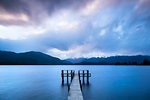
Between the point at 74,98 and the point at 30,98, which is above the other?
the point at 74,98

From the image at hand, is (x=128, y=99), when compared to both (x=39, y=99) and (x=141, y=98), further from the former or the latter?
(x=39, y=99)

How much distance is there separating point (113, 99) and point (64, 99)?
6.91 m

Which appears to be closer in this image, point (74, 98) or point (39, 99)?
point (74, 98)

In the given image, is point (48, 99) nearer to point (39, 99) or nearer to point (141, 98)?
point (39, 99)

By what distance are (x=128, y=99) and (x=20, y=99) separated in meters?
15.1

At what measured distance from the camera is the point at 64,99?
13.6 metres

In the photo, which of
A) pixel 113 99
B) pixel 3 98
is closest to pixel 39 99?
pixel 3 98

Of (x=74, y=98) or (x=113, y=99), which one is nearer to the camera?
(x=74, y=98)

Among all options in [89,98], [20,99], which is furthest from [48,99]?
[89,98]

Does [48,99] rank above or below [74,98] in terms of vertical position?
below

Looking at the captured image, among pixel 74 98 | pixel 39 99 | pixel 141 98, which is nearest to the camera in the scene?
pixel 74 98

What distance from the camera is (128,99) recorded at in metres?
13.5

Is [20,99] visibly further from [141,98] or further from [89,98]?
[141,98]

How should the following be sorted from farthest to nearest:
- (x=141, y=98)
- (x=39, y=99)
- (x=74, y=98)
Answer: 1. (x=141, y=98)
2. (x=39, y=99)
3. (x=74, y=98)
